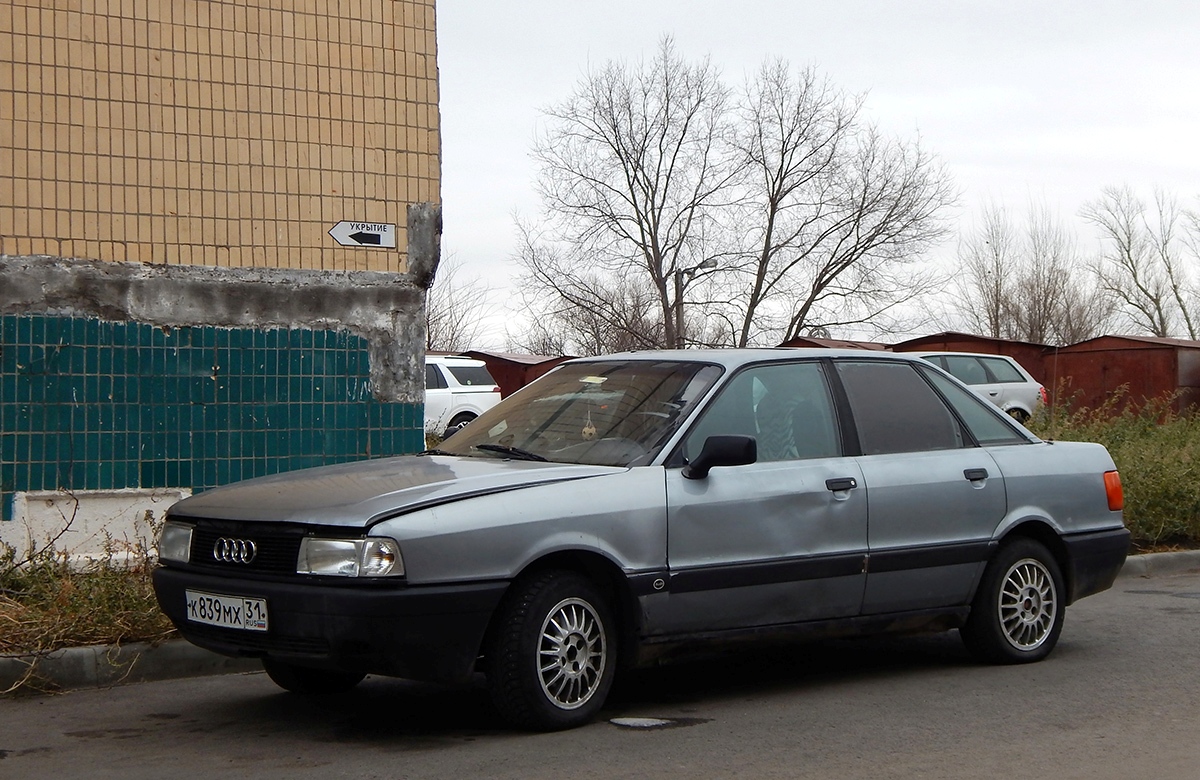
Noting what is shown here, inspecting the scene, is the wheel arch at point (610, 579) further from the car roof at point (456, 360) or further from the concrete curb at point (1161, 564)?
the car roof at point (456, 360)

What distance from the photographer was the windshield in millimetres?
5734

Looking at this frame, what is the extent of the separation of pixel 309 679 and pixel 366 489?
48.7 inches

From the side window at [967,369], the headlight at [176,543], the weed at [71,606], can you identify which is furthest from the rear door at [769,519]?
the side window at [967,369]

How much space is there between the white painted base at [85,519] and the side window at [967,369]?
13.8 m

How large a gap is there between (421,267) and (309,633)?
202 inches

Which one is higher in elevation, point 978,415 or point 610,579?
point 978,415

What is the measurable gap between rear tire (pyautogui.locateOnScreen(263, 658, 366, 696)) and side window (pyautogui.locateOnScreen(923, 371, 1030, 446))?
3165 millimetres

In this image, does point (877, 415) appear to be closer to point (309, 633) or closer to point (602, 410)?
point (602, 410)

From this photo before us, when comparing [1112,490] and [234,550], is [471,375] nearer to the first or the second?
[1112,490]

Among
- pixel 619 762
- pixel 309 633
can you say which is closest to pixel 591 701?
pixel 619 762

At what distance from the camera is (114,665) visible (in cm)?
635

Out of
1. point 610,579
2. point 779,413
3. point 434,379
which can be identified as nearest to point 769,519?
point 779,413

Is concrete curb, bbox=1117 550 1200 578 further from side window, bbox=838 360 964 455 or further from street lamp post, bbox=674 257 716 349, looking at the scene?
street lamp post, bbox=674 257 716 349

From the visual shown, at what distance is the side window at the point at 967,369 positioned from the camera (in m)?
20.2
